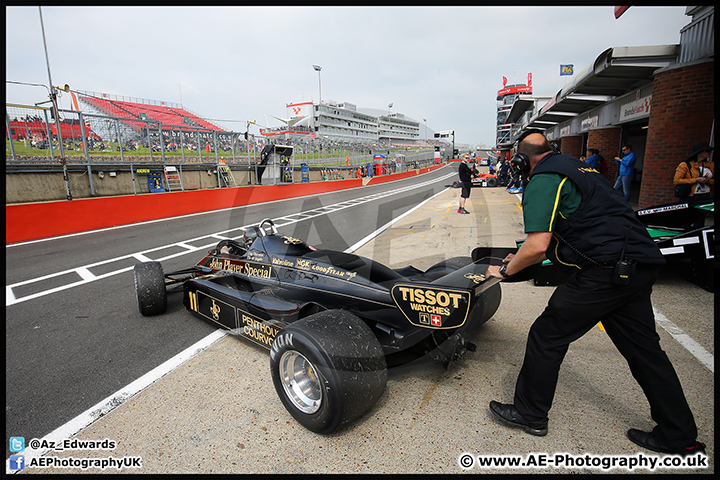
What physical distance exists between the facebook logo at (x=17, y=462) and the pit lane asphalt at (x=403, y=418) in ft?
0.22

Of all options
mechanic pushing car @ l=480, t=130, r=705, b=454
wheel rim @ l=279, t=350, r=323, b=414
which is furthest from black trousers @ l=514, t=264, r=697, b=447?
wheel rim @ l=279, t=350, r=323, b=414

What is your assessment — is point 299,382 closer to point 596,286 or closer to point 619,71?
point 596,286

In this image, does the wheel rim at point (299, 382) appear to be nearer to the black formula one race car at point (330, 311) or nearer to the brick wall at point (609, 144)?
the black formula one race car at point (330, 311)

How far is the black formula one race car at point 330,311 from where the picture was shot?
218 centimetres

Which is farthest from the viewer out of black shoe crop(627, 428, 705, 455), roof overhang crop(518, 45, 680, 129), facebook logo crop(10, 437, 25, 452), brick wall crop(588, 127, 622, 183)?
brick wall crop(588, 127, 622, 183)

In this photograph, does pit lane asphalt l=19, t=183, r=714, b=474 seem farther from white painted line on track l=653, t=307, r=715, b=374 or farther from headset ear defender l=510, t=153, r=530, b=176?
headset ear defender l=510, t=153, r=530, b=176

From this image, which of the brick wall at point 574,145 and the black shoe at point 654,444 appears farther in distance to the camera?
the brick wall at point 574,145

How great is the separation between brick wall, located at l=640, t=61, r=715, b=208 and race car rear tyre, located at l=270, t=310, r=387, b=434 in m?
8.65

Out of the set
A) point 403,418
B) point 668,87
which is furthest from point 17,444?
point 668,87

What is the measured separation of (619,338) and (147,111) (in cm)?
3637

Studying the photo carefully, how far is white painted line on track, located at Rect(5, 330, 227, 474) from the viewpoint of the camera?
2283 mm

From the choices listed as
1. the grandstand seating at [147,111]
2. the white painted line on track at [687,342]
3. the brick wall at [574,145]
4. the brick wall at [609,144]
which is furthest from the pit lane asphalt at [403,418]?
the grandstand seating at [147,111]

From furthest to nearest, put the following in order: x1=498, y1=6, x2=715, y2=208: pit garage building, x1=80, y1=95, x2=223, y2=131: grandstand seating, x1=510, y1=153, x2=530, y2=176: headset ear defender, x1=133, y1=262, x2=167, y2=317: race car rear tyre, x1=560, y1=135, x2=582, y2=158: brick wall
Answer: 1. x1=80, y1=95, x2=223, y2=131: grandstand seating
2. x1=560, y1=135, x2=582, y2=158: brick wall
3. x1=498, y1=6, x2=715, y2=208: pit garage building
4. x1=133, y1=262, x2=167, y2=317: race car rear tyre
5. x1=510, y1=153, x2=530, y2=176: headset ear defender

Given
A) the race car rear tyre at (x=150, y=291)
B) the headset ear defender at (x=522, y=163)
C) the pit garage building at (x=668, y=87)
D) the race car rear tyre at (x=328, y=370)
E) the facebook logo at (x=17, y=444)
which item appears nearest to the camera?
the race car rear tyre at (x=328, y=370)
